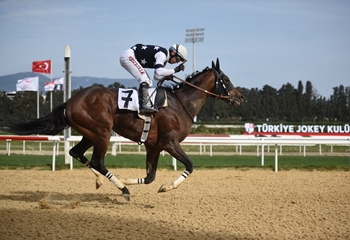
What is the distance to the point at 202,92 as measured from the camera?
291 inches

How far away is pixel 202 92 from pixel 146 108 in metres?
1.14

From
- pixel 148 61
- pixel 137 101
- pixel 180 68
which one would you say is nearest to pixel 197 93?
pixel 180 68

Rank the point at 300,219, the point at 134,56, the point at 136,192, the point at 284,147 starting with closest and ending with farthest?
1. the point at 300,219
2. the point at 134,56
3. the point at 136,192
4. the point at 284,147

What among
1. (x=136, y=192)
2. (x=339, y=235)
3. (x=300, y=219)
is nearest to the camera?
(x=339, y=235)

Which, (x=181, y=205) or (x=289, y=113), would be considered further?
(x=289, y=113)

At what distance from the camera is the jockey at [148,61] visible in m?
6.84

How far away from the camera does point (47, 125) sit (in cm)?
702

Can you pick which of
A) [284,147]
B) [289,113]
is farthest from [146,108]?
[289,113]

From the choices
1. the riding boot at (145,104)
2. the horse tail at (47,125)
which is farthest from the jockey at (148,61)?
the horse tail at (47,125)

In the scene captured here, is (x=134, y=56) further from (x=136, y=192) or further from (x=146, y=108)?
(x=136, y=192)

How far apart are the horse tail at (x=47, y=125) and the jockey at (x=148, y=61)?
1.17 metres

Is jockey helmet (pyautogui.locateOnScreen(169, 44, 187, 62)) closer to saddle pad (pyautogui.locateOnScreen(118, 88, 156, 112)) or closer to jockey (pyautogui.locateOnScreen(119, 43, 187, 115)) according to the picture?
jockey (pyautogui.locateOnScreen(119, 43, 187, 115))

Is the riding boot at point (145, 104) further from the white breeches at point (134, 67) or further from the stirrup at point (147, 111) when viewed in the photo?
the white breeches at point (134, 67)

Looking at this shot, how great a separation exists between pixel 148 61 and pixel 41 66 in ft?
76.7
